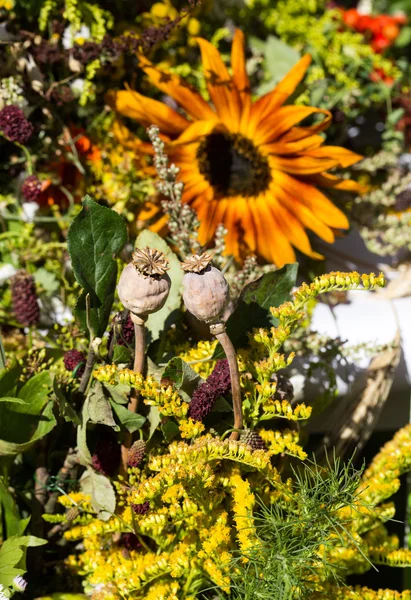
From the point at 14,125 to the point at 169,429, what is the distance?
386 millimetres

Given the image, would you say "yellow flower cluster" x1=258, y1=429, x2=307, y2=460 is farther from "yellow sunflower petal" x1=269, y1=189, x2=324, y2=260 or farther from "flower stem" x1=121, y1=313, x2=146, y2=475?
"yellow sunflower petal" x1=269, y1=189, x2=324, y2=260

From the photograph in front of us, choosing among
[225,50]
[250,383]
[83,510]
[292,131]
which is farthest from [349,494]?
[225,50]

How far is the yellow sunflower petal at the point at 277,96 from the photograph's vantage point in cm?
74

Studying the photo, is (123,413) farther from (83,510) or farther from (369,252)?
(369,252)

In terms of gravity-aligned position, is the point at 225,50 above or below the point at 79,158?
above

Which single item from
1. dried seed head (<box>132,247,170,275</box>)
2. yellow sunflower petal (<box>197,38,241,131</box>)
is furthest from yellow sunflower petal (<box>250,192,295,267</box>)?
dried seed head (<box>132,247,170,275</box>)

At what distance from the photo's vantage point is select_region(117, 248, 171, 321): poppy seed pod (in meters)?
0.44

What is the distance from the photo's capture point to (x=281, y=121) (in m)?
0.75

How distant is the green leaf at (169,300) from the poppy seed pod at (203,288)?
0.53ft

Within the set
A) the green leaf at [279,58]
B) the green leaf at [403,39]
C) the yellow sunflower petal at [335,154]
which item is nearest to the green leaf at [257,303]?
the yellow sunflower petal at [335,154]

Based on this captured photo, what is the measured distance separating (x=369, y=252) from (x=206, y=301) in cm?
61

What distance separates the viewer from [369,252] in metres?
1.00

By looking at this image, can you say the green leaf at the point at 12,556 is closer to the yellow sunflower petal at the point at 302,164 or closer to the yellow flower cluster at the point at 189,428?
the yellow flower cluster at the point at 189,428

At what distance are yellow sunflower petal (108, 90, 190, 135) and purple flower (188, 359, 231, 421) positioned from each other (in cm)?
33
